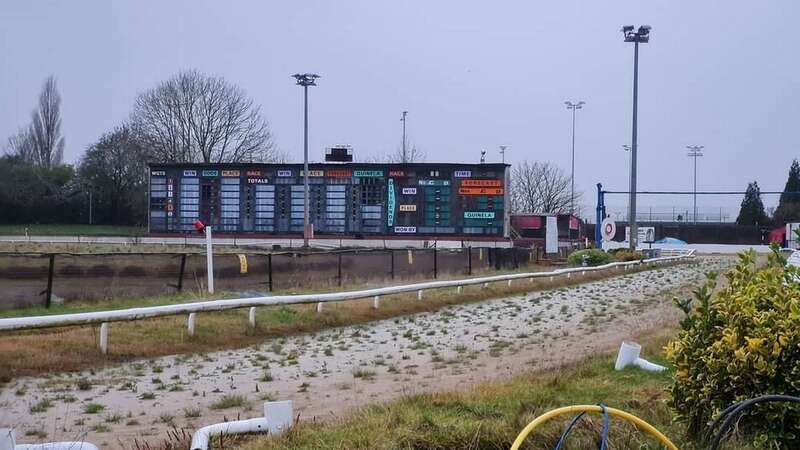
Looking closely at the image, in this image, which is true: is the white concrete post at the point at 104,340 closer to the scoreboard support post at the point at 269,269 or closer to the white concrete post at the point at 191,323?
the white concrete post at the point at 191,323

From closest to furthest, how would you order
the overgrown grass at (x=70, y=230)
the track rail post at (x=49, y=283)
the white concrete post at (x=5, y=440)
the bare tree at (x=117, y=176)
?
the white concrete post at (x=5, y=440)
the track rail post at (x=49, y=283)
the overgrown grass at (x=70, y=230)
the bare tree at (x=117, y=176)

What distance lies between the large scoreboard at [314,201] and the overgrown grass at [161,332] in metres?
27.2

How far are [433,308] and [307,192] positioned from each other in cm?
2816

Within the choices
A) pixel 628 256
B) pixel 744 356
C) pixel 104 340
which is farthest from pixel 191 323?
pixel 628 256

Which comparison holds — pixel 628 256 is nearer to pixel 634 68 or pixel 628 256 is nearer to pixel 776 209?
pixel 634 68

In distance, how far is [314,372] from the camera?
1249 cm

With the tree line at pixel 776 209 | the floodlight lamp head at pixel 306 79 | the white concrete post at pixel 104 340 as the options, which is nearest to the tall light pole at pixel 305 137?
the floodlight lamp head at pixel 306 79

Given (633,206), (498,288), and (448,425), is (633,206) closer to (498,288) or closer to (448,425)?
(498,288)

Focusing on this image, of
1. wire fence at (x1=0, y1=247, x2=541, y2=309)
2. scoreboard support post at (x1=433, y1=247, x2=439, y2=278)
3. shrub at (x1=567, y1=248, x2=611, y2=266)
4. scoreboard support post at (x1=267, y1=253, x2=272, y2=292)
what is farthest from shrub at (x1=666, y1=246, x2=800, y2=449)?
shrub at (x1=567, y1=248, x2=611, y2=266)

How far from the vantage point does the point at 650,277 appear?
118 feet

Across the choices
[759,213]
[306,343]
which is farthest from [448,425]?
[759,213]

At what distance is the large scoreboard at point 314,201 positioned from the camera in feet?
Answer: 165

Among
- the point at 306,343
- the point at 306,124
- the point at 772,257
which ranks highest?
Answer: the point at 306,124

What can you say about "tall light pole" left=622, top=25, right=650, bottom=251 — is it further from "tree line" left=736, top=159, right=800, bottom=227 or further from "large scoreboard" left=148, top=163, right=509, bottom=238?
"tree line" left=736, top=159, right=800, bottom=227
